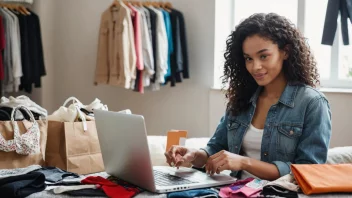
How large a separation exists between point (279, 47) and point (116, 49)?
7.53 feet

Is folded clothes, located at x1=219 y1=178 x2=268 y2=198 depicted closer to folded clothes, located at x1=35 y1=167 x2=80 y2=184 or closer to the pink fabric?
the pink fabric

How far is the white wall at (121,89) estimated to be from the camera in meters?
4.20

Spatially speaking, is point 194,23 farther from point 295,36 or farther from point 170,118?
point 295,36

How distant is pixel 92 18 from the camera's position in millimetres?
4637

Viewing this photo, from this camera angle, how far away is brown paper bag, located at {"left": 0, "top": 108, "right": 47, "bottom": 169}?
2275 millimetres

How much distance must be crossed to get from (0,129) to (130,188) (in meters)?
1.03

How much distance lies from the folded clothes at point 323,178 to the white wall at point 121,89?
104 inches

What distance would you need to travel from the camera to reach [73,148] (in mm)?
2445

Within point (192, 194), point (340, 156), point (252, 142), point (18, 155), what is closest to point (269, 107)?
point (252, 142)

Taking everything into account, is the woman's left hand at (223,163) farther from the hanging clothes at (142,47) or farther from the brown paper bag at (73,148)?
the hanging clothes at (142,47)

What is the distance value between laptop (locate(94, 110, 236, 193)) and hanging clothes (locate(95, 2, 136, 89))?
224 centimetres

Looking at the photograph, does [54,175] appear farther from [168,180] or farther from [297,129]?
[297,129]

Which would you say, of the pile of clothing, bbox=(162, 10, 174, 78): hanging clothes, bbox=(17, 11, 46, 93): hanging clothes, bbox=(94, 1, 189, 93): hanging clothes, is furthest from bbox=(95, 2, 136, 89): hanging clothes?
the pile of clothing

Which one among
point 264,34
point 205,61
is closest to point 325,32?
point 205,61
